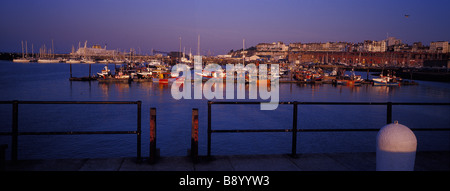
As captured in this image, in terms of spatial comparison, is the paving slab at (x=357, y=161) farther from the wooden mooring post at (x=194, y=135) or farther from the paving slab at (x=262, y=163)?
the wooden mooring post at (x=194, y=135)

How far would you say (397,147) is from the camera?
450 centimetres

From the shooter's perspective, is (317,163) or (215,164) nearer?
(215,164)

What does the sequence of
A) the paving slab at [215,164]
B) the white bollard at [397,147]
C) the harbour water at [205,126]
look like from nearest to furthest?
1. the white bollard at [397,147]
2. the paving slab at [215,164]
3. the harbour water at [205,126]

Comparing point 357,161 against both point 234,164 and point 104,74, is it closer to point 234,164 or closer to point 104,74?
point 234,164

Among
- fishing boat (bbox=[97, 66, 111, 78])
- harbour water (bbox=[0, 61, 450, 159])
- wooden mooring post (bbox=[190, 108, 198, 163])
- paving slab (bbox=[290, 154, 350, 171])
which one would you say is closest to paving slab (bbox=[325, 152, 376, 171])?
paving slab (bbox=[290, 154, 350, 171])

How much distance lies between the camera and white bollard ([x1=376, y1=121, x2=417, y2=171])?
4.49 meters

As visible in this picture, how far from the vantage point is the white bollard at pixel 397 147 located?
177 inches

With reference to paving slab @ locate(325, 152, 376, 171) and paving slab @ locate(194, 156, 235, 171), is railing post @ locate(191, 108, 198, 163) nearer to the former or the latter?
paving slab @ locate(194, 156, 235, 171)

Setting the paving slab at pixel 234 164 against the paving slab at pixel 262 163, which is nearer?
the paving slab at pixel 234 164

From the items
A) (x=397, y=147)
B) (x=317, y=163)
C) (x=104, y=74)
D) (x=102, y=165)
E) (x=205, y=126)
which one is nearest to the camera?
(x=397, y=147)

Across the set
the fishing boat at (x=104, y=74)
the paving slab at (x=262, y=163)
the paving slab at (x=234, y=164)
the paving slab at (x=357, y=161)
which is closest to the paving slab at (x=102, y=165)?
the paving slab at (x=234, y=164)

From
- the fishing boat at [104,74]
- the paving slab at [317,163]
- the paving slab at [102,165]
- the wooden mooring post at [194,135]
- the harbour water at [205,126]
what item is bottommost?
the harbour water at [205,126]

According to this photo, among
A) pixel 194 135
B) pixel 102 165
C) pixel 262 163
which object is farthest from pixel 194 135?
pixel 102 165
